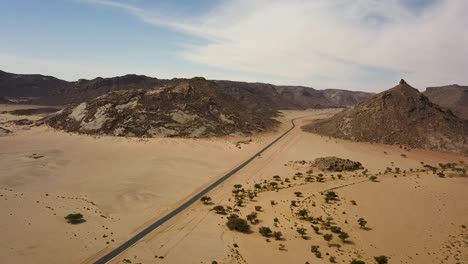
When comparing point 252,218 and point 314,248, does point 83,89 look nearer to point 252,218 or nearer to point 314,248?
point 252,218

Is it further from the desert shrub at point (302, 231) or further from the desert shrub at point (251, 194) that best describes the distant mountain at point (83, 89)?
the desert shrub at point (302, 231)

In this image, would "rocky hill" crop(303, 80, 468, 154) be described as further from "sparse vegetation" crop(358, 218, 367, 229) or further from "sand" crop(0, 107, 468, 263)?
"sparse vegetation" crop(358, 218, 367, 229)

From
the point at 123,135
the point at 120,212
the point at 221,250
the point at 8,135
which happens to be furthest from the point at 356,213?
the point at 8,135

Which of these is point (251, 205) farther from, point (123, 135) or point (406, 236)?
point (123, 135)

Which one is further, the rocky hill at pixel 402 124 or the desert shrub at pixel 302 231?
the rocky hill at pixel 402 124

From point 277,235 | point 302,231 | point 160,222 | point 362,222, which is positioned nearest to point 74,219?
point 160,222

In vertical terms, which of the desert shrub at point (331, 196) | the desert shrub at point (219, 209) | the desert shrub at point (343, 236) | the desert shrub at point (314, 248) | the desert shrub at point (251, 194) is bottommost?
the desert shrub at point (314, 248)

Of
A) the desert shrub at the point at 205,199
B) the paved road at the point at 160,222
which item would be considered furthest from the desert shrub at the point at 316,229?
the paved road at the point at 160,222
